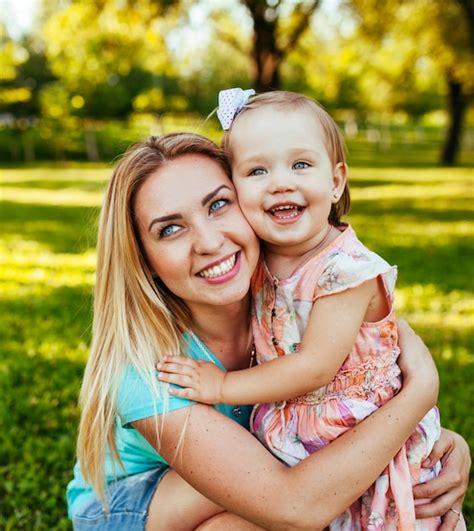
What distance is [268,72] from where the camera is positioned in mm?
16859

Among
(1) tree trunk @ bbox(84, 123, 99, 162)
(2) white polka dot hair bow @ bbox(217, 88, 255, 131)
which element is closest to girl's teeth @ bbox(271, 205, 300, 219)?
(2) white polka dot hair bow @ bbox(217, 88, 255, 131)

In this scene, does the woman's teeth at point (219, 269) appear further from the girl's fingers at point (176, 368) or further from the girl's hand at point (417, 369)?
the girl's hand at point (417, 369)

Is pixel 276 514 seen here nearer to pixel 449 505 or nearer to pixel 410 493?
pixel 410 493

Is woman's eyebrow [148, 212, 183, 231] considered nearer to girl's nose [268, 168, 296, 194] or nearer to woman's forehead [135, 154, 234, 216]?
woman's forehead [135, 154, 234, 216]

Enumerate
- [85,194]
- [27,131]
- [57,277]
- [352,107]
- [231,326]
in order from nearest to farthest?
1. [231,326]
2. [57,277]
3. [85,194]
4. [27,131]
5. [352,107]

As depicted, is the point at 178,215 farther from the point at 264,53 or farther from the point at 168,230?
the point at 264,53

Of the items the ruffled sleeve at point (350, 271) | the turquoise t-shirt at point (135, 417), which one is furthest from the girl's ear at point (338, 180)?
the turquoise t-shirt at point (135, 417)

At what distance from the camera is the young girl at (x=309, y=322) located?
2238 mm

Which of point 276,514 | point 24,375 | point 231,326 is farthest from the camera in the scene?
point 24,375

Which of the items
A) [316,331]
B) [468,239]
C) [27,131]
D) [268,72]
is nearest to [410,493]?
[316,331]

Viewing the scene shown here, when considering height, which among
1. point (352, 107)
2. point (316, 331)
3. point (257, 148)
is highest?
point (257, 148)

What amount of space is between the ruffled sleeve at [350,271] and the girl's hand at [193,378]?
1.40 feet

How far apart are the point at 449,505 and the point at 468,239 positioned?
31.2ft

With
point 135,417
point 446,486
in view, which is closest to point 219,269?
point 135,417
